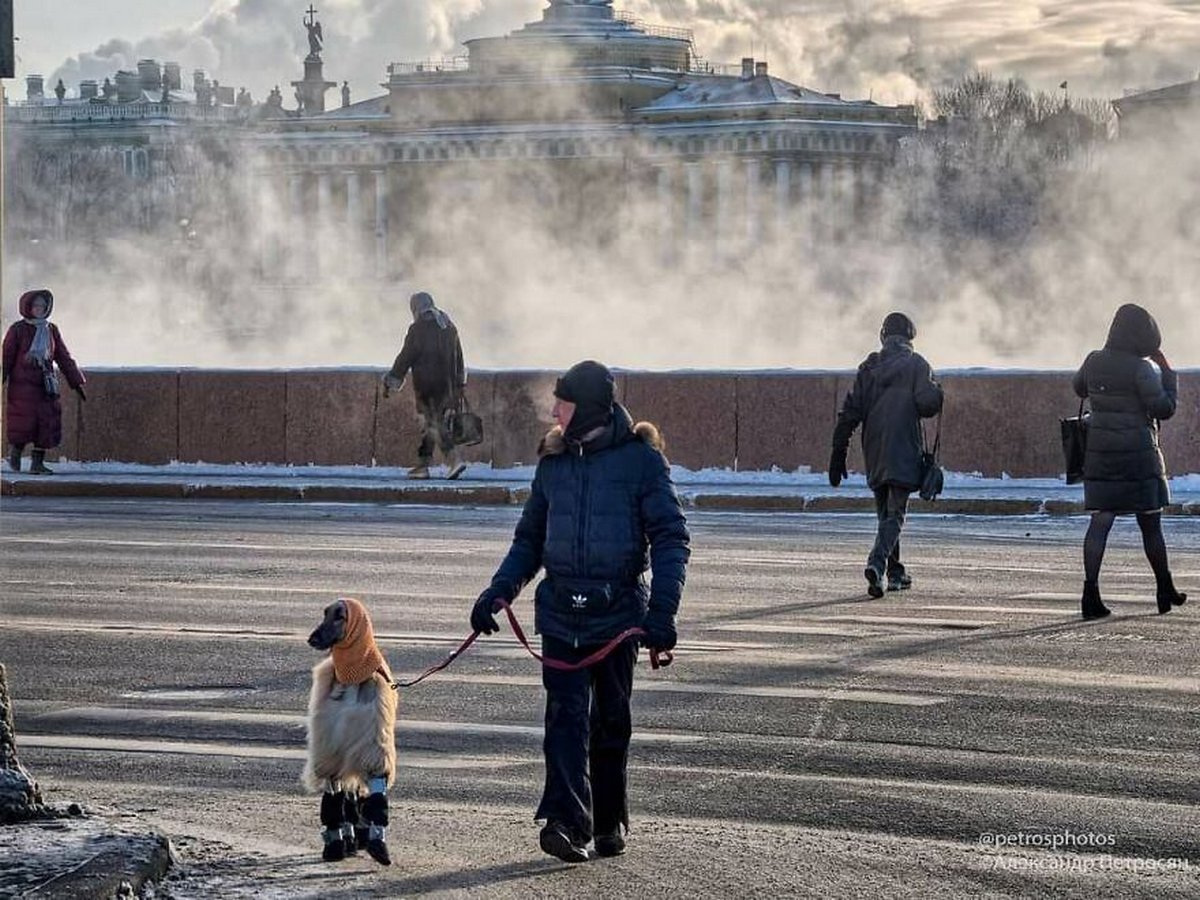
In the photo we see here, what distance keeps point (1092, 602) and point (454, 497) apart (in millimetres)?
11319

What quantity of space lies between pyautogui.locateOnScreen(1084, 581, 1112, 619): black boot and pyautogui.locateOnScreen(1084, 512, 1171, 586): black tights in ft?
0.45

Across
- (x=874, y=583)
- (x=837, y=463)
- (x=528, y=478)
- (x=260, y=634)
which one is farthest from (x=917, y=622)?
(x=528, y=478)

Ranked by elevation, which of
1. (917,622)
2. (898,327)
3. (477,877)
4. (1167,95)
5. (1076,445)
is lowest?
(477,877)

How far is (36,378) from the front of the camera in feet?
85.0

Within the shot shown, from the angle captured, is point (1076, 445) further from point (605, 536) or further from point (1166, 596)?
point (605, 536)

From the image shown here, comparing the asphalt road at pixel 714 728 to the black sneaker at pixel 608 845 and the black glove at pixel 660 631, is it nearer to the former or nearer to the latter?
the black sneaker at pixel 608 845

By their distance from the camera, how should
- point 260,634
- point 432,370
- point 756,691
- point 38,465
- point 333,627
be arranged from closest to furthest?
point 333,627
point 756,691
point 260,634
point 432,370
point 38,465

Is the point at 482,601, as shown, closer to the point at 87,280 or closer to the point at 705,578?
the point at 705,578

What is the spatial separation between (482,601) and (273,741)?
7.96 feet

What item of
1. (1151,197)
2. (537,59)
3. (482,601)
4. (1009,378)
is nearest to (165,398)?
(1009,378)

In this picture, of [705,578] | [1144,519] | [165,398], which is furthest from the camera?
[165,398]

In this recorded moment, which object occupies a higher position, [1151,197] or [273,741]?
[1151,197]

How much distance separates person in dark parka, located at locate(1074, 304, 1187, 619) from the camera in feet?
49.0

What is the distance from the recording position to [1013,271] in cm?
8362
